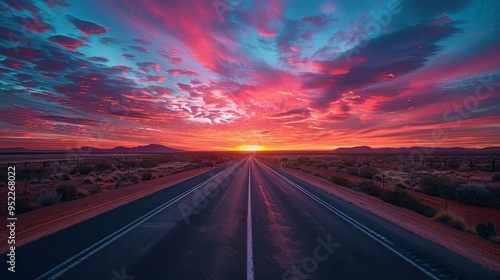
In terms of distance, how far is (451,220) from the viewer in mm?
11352

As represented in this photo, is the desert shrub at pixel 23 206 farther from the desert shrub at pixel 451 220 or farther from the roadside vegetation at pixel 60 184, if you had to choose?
the desert shrub at pixel 451 220

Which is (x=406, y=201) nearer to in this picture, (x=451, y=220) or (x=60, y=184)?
(x=451, y=220)

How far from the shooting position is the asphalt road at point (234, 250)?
5223 mm

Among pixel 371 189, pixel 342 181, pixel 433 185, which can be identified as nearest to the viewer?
pixel 371 189

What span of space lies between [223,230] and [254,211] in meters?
3.19

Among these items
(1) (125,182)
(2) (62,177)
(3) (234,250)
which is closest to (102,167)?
(2) (62,177)

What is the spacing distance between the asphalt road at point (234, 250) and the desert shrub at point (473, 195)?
11.9 m

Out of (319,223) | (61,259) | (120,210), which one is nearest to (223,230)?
(319,223)

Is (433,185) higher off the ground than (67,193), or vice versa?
(67,193)

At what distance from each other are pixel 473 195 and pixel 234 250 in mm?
19040

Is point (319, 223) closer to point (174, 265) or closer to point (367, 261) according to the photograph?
point (367, 261)

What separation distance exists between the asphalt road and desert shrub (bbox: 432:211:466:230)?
3.37 m

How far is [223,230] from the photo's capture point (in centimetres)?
827

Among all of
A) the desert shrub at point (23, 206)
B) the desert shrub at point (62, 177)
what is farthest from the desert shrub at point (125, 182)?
the desert shrub at point (23, 206)
